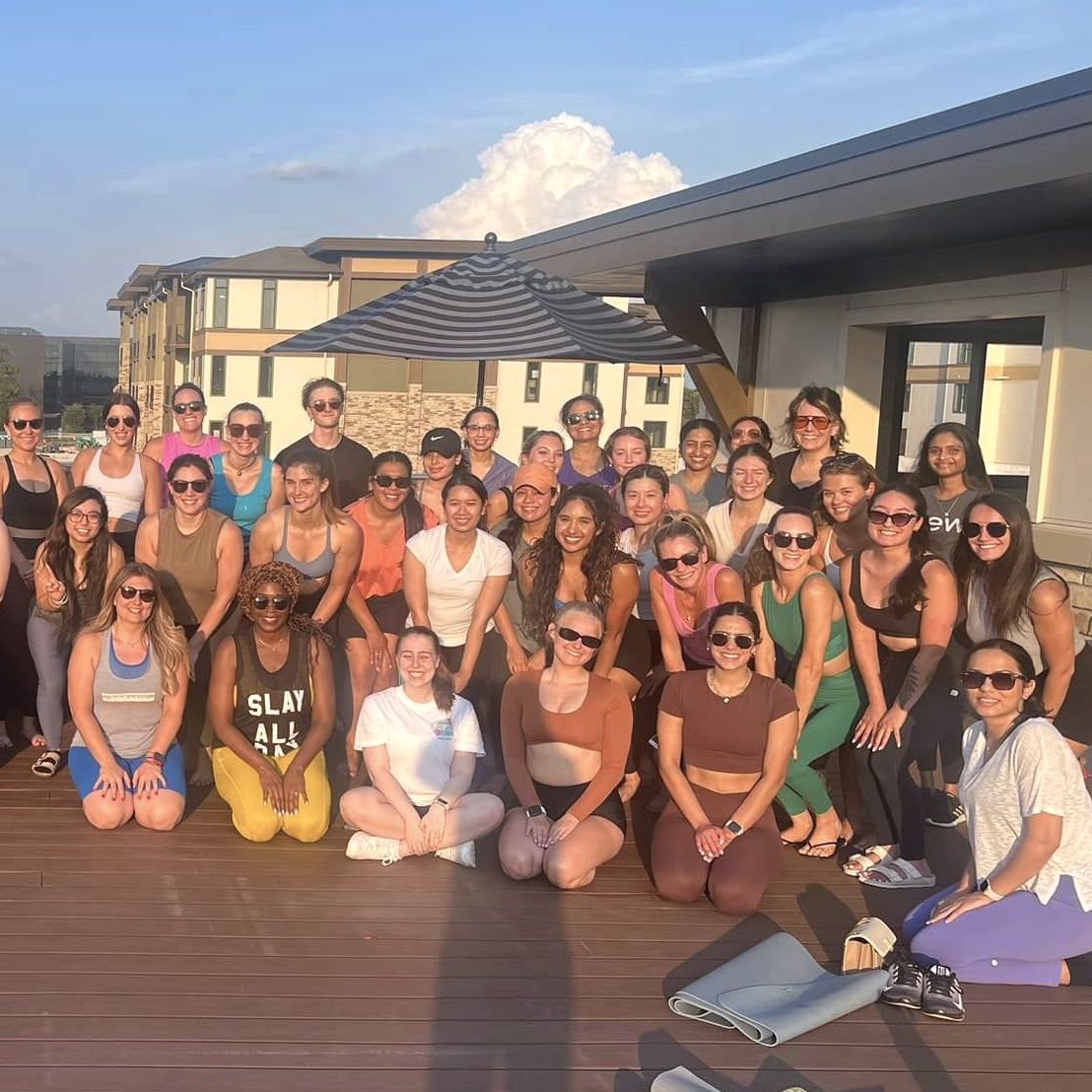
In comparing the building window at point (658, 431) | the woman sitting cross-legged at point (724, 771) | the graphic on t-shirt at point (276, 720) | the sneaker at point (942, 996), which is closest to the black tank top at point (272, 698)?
the graphic on t-shirt at point (276, 720)

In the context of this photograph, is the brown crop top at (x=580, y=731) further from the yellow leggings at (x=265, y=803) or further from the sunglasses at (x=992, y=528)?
the sunglasses at (x=992, y=528)

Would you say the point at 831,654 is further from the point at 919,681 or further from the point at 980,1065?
the point at 980,1065

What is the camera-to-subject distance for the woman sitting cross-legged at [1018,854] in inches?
152

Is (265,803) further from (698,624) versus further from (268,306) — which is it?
(268,306)

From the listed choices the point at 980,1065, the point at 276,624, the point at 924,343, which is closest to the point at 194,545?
the point at 276,624

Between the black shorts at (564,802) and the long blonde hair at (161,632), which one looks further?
the long blonde hair at (161,632)

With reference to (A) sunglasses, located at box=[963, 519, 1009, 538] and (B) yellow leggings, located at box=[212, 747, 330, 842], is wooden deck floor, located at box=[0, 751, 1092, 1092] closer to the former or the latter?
(B) yellow leggings, located at box=[212, 747, 330, 842]

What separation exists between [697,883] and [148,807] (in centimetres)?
222

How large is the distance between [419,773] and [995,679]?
7.28 feet

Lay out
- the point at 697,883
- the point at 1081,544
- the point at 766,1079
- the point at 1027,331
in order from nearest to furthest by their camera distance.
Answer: the point at 766,1079 < the point at 697,883 < the point at 1081,544 < the point at 1027,331

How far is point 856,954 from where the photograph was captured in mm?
3936

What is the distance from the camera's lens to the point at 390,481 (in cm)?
583

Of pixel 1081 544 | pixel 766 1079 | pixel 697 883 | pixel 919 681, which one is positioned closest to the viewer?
pixel 766 1079

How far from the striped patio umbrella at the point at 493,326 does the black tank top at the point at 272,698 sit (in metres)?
1.87
